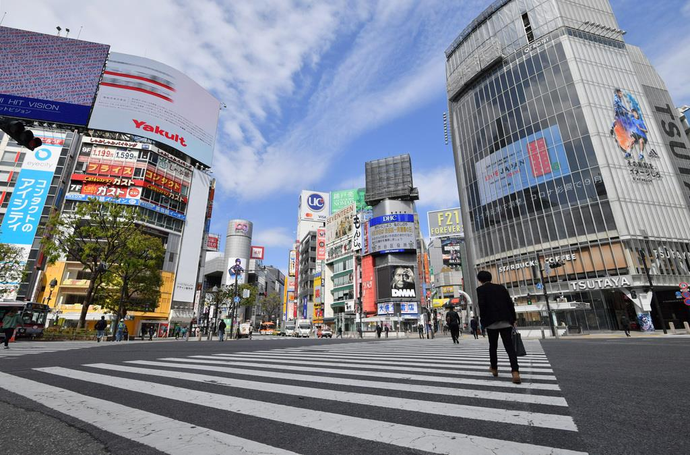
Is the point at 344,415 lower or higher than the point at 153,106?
lower

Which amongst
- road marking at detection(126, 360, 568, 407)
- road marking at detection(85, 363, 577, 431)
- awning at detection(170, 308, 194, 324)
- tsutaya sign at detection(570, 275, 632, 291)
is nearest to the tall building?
tsutaya sign at detection(570, 275, 632, 291)

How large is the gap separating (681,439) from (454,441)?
56.8 inches

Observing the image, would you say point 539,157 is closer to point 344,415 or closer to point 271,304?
point 344,415

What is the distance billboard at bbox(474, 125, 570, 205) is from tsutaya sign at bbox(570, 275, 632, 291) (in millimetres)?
11473

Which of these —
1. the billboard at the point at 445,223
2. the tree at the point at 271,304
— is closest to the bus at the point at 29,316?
the tree at the point at 271,304

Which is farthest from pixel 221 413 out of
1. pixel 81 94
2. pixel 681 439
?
pixel 81 94

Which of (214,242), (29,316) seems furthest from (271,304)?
(29,316)

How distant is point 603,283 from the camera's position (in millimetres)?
29469

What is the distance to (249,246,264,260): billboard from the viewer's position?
105 m

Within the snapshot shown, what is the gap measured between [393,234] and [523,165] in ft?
70.1

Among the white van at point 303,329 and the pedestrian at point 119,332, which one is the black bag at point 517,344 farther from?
the white van at point 303,329

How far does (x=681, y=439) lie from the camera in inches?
81.1

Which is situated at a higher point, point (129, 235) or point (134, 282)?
point (129, 235)

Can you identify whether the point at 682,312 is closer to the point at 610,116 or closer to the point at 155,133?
the point at 610,116
